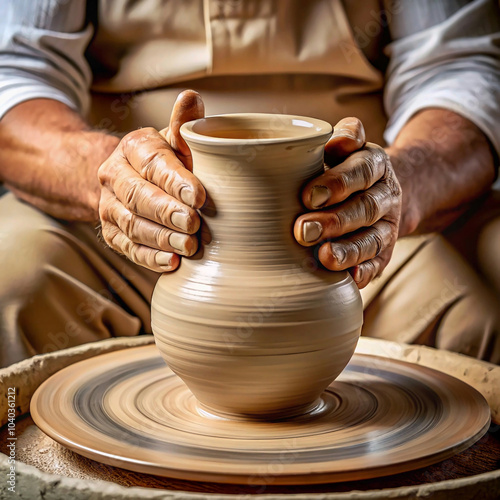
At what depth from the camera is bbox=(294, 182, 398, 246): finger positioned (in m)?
0.92

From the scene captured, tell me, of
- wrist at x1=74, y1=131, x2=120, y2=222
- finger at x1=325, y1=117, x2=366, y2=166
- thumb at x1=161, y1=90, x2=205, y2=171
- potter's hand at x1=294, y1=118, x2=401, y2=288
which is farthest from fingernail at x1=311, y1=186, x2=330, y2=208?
wrist at x1=74, y1=131, x2=120, y2=222

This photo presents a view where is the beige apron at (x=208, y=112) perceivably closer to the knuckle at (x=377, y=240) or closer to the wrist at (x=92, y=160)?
the wrist at (x=92, y=160)

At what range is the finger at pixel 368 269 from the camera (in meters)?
1.06

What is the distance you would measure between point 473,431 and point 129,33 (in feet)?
4.11

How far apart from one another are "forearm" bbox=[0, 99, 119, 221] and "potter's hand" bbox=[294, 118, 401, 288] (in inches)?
25.4

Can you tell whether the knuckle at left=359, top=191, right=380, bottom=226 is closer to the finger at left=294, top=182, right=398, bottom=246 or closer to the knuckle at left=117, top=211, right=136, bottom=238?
the finger at left=294, top=182, right=398, bottom=246

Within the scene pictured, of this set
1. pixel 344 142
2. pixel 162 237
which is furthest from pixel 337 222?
pixel 162 237

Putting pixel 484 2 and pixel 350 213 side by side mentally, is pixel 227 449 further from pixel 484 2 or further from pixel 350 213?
pixel 484 2

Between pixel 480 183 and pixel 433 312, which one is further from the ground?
pixel 480 183

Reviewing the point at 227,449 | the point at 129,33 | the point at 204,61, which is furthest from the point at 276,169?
the point at 129,33

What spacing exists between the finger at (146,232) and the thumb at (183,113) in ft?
0.39

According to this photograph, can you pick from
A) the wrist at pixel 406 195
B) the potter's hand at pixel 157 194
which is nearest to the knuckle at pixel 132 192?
the potter's hand at pixel 157 194

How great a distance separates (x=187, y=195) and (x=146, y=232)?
14 centimetres

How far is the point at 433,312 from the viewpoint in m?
1.49
